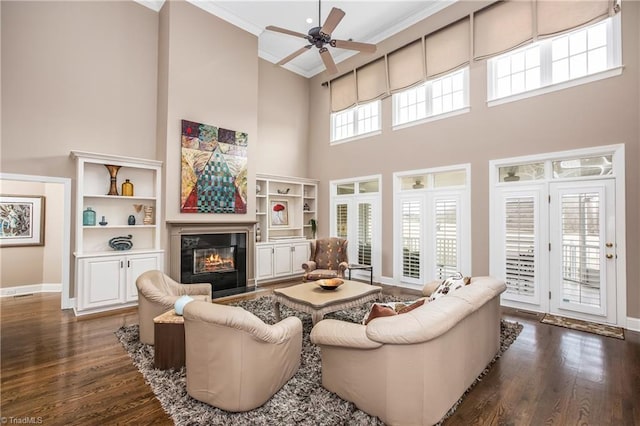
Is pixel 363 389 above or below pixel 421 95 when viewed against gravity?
below

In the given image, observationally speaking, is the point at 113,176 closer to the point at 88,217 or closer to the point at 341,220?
the point at 88,217

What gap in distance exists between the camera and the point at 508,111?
493 centimetres

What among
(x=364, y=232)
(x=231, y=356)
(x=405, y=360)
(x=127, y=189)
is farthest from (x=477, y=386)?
(x=127, y=189)

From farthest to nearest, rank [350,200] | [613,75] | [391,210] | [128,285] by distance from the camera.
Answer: [350,200]
[391,210]
[128,285]
[613,75]

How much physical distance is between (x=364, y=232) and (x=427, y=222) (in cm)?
153

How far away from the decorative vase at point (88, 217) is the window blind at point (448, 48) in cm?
632

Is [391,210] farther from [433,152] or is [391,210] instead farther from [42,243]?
[42,243]

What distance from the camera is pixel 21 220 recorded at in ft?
19.0

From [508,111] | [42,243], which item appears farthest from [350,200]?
[42,243]

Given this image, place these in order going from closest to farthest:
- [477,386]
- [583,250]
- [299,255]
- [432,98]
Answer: [477,386] → [583,250] → [432,98] → [299,255]

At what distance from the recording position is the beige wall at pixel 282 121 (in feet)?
24.0

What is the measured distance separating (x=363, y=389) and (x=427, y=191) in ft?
14.8

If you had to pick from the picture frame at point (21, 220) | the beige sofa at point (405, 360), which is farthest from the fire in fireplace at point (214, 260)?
the beige sofa at point (405, 360)

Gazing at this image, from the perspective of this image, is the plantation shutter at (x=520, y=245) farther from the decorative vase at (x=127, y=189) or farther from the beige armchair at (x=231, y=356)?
the decorative vase at (x=127, y=189)
